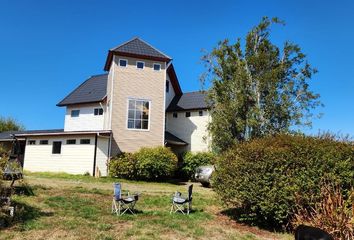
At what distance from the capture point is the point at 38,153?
85.4 ft

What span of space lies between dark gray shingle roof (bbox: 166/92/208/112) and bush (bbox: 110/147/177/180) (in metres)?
6.80

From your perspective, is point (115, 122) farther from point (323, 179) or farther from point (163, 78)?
point (323, 179)

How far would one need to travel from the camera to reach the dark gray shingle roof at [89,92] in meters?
28.9

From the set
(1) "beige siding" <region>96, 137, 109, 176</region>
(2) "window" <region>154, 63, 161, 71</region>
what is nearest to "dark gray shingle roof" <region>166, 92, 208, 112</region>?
(2) "window" <region>154, 63, 161, 71</region>

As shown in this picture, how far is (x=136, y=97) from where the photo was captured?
81.8 feet

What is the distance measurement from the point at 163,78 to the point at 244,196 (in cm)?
1685

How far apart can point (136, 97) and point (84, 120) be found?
257 inches

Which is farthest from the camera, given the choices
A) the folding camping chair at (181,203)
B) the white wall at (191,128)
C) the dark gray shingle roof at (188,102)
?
the dark gray shingle roof at (188,102)

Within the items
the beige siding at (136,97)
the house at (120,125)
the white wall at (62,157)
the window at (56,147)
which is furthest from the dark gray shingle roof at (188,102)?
the window at (56,147)

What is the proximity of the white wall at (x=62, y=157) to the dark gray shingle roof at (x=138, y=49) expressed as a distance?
664 cm

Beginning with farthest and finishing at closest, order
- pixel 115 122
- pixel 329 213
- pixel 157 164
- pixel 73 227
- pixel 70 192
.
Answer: pixel 115 122 → pixel 157 164 → pixel 70 192 → pixel 73 227 → pixel 329 213

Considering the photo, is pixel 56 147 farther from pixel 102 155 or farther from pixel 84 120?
pixel 84 120

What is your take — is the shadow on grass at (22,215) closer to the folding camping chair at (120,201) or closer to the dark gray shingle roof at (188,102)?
the folding camping chair at (120,201)

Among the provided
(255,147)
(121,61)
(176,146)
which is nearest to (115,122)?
(121,61)
